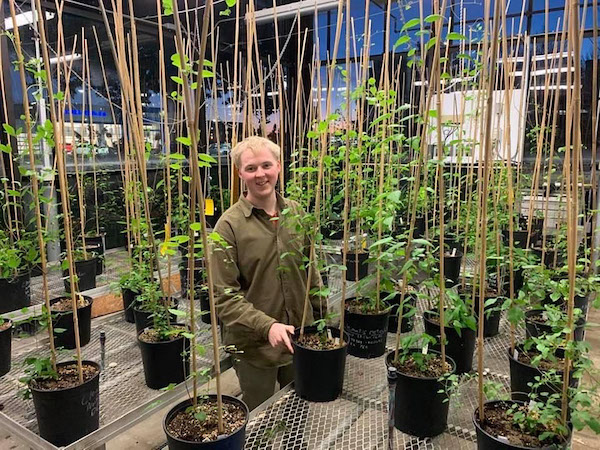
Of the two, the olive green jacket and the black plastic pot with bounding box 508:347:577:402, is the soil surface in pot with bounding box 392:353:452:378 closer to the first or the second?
the black plastic pot with bounding box 508:347:577:402

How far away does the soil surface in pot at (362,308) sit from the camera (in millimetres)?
2033

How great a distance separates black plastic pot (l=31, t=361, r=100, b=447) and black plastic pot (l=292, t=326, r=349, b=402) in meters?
0.72

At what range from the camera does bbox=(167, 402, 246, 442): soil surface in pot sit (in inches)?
44.9

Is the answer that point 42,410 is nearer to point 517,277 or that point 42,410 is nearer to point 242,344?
point 242,344

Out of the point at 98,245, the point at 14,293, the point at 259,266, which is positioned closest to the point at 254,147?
the point at 259,266

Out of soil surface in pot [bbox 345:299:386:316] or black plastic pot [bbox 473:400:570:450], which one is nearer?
black plastic pot [bbox 473:400:570:450]

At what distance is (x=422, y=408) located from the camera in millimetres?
1352

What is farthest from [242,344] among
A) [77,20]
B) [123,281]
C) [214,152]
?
[214,152]

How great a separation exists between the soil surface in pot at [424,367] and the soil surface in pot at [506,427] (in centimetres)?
18

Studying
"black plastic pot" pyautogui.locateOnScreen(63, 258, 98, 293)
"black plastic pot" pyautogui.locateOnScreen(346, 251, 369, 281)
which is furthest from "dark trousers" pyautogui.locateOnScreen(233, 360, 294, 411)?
"black plastic pot" pyautogui.locateOnScreen(63, 258, 98, 293)

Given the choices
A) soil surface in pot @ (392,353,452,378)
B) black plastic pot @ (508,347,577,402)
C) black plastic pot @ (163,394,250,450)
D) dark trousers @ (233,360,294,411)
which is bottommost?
dark trousers @ (233,360,294,411)

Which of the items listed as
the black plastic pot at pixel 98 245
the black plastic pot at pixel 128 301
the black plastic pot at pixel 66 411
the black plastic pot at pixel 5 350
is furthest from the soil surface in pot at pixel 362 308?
the black plastic pot at pixel 98 245

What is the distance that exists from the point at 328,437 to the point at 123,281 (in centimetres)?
159

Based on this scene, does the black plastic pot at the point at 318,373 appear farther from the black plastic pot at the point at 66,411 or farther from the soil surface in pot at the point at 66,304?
the soil surface in pot at the point at 66,304
